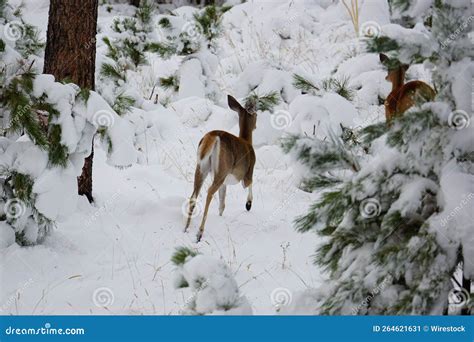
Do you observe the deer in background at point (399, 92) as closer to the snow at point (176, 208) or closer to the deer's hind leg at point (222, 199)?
the snow at point (176, 208)

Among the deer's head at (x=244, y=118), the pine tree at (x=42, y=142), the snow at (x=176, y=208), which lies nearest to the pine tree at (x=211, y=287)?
the snow at (x=176, y=208)

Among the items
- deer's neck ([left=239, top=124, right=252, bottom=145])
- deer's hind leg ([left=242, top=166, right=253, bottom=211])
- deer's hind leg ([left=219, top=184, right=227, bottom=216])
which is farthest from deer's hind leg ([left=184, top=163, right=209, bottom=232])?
deer's neck ([left=239, top=124, right=252, bottom=145])

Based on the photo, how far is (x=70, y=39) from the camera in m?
5.07

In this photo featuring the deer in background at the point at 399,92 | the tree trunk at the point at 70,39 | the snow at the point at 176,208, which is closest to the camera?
the snow at the point at 176,208

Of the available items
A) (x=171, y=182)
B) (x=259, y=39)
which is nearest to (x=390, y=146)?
(x=171, y=182)

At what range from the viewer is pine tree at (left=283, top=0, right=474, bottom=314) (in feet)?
7.61

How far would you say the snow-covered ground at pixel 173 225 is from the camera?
158 inches

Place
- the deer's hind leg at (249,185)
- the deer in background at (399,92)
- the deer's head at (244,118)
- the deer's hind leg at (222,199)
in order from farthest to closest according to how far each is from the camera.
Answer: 1. the deer's head at (244,118)
2. the deer's hind leg at (249,185)
3. the deer's hind leg at (222,199)
4. the deer in background at (399,92)

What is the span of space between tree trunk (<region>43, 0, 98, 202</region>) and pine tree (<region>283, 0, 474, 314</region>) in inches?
119

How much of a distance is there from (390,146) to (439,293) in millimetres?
598

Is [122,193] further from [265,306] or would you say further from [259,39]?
[259,39]

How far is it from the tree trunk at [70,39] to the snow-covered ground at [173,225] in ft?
3.74
